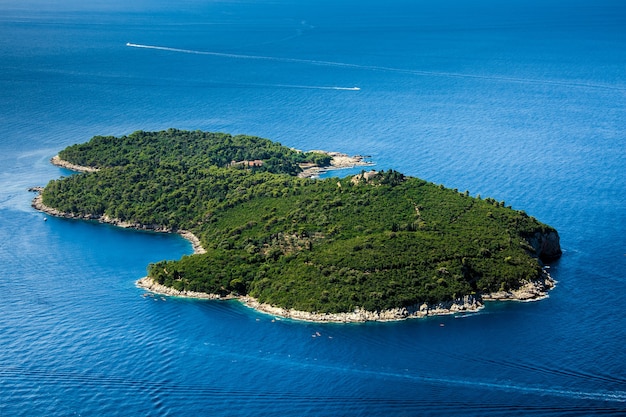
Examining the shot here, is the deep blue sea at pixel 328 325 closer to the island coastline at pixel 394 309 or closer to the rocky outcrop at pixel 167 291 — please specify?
the island coastline at pixel 394 309

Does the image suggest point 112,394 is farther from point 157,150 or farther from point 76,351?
point 157,150

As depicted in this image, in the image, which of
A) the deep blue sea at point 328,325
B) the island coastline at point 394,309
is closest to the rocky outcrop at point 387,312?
the island coastline at point 394,309

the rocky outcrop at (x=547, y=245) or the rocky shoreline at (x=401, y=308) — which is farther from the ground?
the rocky outcrop at (x=547, y=245)

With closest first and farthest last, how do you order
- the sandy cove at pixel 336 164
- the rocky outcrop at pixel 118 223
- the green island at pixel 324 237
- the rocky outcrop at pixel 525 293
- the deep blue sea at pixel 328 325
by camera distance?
the deep blue sea at pixel 328 325 → the green island at pixel 324 237 → the rocky outcrop at pixel 525 293 → the rocky outcrop at pixel 118 223 → the sandy cove at pixel 336 164

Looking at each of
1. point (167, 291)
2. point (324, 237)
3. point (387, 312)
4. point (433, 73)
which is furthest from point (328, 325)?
point (433, 73)

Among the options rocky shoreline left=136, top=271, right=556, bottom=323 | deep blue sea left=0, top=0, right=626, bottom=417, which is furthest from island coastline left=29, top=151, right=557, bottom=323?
deep blue sea left=0, top=0, right=626, bottom=417

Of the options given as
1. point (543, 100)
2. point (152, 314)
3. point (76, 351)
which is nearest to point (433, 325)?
point (152, 314)

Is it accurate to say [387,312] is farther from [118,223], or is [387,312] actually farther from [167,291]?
[118,223]
